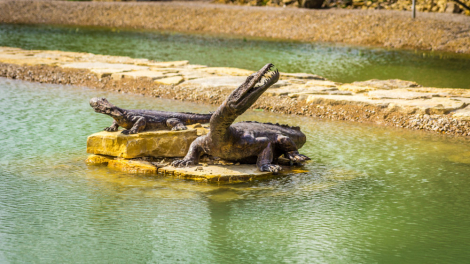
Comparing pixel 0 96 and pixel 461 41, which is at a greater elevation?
pixel 461 41

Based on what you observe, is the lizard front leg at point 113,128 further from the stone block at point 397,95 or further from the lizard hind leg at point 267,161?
the stone block at point 397,95

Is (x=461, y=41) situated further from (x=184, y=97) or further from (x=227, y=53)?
(x=184, y=97)

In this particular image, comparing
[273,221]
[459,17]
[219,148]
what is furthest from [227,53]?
[273,221]

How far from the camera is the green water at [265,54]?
14.3 meters

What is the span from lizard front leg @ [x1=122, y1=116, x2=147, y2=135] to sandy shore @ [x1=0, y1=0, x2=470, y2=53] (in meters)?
14.4

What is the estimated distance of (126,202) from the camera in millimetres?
5676

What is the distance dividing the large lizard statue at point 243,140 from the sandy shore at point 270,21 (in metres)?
13.4

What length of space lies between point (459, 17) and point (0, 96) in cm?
1751

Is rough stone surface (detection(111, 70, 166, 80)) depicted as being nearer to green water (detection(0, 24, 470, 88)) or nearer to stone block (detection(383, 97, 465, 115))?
green water (detection(0, 24, 470, 88))

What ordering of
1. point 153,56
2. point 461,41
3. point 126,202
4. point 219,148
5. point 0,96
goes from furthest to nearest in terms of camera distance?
1. point 461,41
2. point 153,56
3. point 0,96
4. point 219,148
5. point 126,202

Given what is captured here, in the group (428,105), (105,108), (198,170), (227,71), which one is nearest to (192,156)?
(198,170)

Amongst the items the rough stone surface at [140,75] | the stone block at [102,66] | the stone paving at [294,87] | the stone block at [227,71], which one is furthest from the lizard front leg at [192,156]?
the stone block at [102,66]

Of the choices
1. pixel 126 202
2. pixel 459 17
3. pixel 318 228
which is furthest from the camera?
pixel 459 17

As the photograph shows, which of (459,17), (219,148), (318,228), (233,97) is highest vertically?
(459,17)
